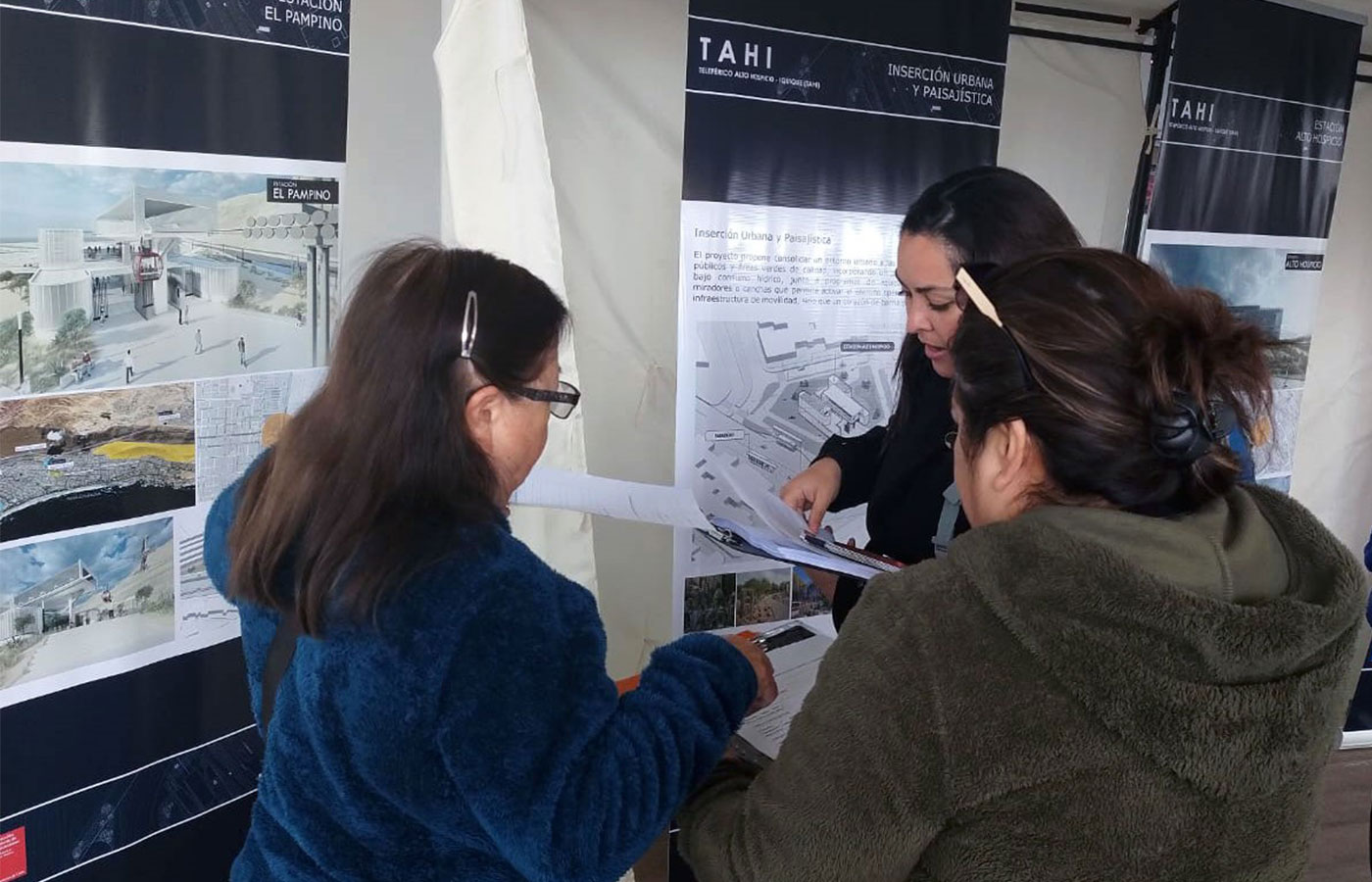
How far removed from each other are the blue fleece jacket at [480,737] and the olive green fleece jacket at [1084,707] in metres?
0.17

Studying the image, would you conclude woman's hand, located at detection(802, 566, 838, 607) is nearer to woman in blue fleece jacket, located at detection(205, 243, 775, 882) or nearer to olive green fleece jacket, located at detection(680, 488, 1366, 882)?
woman in blue fleece jacket, located at detection(205, 243, 775, 882)

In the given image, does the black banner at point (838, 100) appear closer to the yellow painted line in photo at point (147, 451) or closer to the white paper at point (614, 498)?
the white paper at point (614, 498)

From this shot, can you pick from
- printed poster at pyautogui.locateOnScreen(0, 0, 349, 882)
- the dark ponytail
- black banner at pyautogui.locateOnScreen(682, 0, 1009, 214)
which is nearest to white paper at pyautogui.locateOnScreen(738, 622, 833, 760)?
the dark ponytail

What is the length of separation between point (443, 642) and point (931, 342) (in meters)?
0.92

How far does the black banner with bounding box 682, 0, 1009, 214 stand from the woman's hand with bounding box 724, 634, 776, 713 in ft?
4.42

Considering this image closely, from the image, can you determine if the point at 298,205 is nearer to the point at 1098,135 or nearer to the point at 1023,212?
the point at 1023,212

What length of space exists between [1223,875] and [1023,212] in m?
0.90

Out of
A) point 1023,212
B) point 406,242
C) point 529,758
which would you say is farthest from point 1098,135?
point 529,758

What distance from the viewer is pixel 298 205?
5.81ft

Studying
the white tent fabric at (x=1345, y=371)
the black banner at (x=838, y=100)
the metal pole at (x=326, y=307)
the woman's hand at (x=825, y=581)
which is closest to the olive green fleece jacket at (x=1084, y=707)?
the woman's hand at (x=825, y=581)

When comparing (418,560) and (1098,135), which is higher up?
(1098,135)

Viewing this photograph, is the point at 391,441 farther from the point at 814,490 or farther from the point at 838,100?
the point at 838,100

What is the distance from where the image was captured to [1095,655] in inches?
28.0

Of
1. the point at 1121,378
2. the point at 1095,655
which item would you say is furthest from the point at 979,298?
the point at 1095,655
